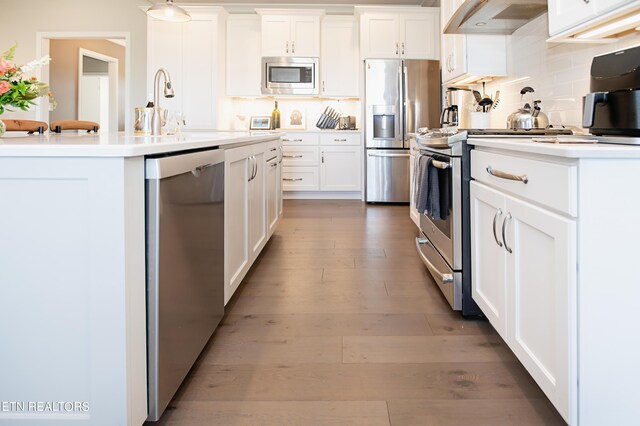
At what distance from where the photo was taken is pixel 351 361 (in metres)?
1.77

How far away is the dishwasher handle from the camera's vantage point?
1.22 m

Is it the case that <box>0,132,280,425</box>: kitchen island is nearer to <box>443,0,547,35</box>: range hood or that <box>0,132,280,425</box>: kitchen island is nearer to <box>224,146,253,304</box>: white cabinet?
<box>224,146,253,304</box>: white cabinet

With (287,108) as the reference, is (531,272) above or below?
below

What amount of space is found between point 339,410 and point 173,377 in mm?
→ 484

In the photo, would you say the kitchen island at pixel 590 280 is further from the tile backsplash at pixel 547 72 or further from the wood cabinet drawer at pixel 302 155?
the wood cabinet drawer at pixel 302 155

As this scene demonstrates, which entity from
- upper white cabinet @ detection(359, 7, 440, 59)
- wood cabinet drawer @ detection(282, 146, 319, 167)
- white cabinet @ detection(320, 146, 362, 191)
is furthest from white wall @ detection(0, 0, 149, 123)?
upper white cabinet @ detection(359, 7, 440, 59)

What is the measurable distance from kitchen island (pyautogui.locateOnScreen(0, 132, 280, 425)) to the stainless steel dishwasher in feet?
0.26

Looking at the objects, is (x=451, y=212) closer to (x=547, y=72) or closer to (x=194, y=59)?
(x=547, y=72)

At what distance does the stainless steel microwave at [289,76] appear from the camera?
630 centimetres

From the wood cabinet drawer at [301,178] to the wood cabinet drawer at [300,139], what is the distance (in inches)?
12.7

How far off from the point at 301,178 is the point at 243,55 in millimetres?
1782

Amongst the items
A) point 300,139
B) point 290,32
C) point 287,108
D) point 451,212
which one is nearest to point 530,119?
point 451,212

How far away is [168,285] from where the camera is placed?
1.32m

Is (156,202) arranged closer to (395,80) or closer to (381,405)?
(381,405)
